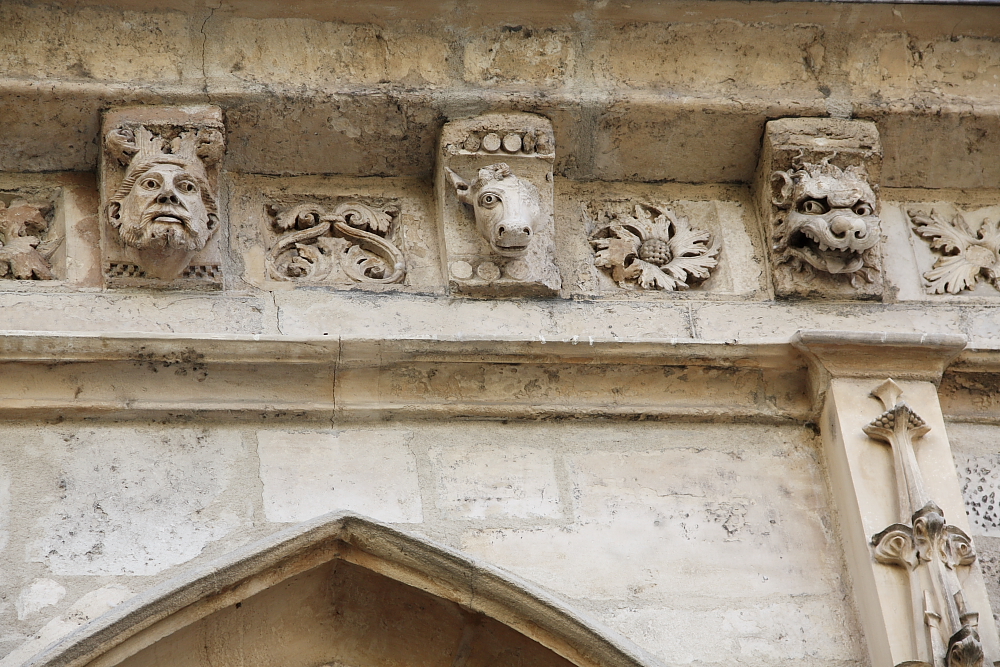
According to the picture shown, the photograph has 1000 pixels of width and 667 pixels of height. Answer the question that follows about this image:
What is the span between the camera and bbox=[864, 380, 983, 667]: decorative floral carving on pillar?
309 cm

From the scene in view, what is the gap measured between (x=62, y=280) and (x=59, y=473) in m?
0.54

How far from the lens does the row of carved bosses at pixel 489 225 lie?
3705 mm

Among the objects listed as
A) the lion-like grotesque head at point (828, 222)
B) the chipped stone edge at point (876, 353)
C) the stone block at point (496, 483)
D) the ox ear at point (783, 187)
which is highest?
the ox ear at point (783, 187)

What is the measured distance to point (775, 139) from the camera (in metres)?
4.00

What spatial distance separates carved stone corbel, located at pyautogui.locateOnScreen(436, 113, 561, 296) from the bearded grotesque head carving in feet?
1.90

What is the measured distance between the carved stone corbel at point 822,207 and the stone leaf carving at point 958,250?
17 cm

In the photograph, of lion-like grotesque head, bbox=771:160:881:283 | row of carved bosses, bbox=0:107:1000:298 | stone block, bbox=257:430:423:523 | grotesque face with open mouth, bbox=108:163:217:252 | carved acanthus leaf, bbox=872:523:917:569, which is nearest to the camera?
carved acanthus leaf, bbox=872:523:917:569

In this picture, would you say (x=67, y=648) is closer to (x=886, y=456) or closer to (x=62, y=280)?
(x=62, y=280)

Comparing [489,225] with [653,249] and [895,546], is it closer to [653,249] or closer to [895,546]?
[653,249]

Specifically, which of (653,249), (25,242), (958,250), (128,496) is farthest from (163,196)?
(958,250)

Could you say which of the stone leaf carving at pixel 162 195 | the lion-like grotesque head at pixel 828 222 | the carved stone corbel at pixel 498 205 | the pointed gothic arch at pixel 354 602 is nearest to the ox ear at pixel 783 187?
the lion-like grotesque head at pixel 828 222

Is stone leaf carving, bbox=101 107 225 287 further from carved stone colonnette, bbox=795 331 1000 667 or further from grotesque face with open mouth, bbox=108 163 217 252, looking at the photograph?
carved stone colonnette, bbox=795 331 1000 667

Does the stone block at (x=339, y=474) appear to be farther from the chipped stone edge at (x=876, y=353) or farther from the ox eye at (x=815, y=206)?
the ox eye at (x=815, y=206)

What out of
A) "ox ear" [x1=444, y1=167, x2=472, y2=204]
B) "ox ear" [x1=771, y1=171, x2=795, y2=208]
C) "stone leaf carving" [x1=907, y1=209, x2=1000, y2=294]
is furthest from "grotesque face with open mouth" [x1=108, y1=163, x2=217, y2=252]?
"stone leaf carving" [x1=907, y1=209, x2=1000, y2=294]
